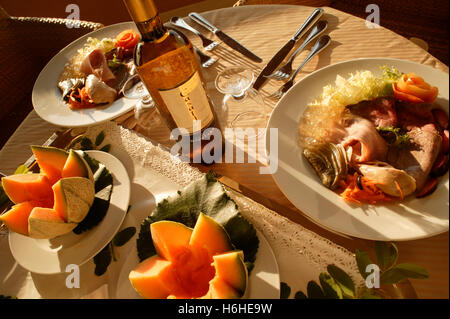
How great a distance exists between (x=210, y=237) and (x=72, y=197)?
30cm

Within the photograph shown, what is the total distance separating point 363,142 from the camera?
0.67m

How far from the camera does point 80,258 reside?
0.62 metres

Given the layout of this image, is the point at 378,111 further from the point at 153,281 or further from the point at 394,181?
the point at 153,281

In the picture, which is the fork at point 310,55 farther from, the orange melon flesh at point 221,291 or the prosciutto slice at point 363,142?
the orange melon flesh at point 221,291

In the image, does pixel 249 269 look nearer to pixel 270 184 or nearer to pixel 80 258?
pixel 270 184

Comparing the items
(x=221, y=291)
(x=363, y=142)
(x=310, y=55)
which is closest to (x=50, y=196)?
(x=221, y=291)

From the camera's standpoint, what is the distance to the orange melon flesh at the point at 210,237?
1.71 ft

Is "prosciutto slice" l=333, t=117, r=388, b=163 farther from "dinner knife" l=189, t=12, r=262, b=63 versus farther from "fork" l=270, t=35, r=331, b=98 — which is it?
"dinner knife" l=189, t=12, r=262, b=63

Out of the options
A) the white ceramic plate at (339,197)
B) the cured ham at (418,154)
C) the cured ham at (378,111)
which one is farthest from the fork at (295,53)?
the cured ham at (418,154)

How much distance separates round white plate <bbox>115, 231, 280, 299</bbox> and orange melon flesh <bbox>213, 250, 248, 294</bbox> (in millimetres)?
58

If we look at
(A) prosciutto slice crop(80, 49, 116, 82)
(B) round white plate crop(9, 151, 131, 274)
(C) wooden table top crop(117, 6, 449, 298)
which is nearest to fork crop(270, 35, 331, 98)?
(C) wooden table top crop(117, 6, 449, 298)

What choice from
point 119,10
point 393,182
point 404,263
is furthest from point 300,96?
point 119,10

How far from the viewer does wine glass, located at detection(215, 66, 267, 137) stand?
86 cm

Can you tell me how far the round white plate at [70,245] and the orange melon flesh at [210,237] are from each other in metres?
0.21
